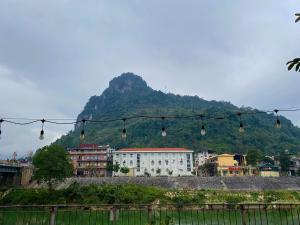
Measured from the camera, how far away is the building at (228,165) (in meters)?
65.8

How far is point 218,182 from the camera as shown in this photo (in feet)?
149

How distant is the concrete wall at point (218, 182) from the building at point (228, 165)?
58.9 ft

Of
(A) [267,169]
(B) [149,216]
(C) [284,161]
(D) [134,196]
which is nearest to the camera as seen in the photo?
(B) [149,216]

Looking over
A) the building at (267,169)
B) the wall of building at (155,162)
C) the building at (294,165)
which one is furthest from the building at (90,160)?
the building at (294,165)

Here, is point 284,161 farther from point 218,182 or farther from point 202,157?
point 218,182

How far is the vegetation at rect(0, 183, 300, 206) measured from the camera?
33.8 metres

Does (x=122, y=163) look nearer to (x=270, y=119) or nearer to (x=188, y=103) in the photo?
(x=270, y=119)

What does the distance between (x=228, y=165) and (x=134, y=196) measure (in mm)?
38288

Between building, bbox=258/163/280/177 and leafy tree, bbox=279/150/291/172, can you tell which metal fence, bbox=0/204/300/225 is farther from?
leafy tree, bbox=279/150/291/172

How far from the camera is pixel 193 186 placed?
4425 centimetres

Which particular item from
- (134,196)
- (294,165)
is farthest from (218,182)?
(294,165)

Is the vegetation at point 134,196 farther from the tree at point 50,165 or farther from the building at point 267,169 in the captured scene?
the building at point 267,169

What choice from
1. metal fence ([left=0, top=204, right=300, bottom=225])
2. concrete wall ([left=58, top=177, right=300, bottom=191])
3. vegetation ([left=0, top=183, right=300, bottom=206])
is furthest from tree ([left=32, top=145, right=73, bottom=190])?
metal fence ([left=0, top=204, right=300, bottom=225])

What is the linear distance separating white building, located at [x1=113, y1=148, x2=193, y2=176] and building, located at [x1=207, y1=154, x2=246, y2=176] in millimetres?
6826
